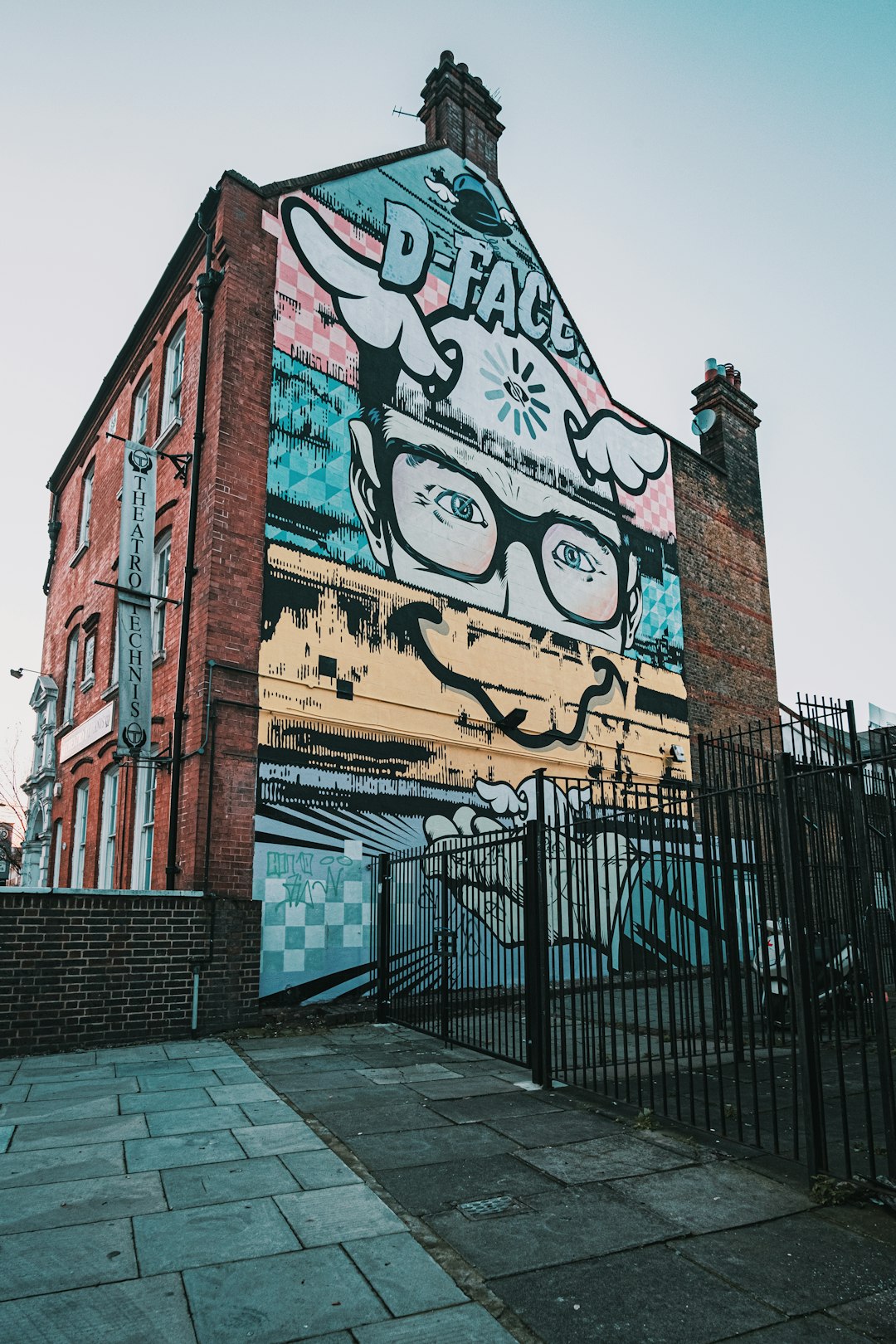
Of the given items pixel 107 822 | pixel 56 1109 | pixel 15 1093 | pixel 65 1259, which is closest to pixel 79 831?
pixel 107 822

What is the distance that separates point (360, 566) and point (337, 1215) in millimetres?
8808

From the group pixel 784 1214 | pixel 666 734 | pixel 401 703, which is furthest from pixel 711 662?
pixel 784 1214

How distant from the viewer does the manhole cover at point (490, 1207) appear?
13.4 ft

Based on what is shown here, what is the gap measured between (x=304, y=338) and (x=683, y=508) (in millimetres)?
9299

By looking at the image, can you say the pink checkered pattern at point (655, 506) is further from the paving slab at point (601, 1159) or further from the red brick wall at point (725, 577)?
the paving slab at point (601, 1159)

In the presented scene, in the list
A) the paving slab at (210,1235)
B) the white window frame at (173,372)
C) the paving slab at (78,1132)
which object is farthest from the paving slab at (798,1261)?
the white window frame at (173,372)

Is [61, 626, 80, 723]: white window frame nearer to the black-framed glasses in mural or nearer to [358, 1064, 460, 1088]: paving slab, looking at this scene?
the black-framed glasses in mural

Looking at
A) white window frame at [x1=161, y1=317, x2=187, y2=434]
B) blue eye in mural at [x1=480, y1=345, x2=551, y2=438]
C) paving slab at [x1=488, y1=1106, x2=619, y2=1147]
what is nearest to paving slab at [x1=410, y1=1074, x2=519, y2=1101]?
paving slab at [x1=488, y1=1106, x2=619, y2=1147]

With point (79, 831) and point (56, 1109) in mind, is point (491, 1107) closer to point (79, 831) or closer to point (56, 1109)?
point (56, 1109)

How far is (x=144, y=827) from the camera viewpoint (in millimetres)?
11555

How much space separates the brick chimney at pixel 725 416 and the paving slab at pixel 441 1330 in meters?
18.9

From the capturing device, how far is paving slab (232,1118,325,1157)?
16.6 ft

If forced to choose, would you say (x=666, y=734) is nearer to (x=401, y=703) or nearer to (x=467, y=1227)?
(x=401, y=703)

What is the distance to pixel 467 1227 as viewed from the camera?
3.92m
